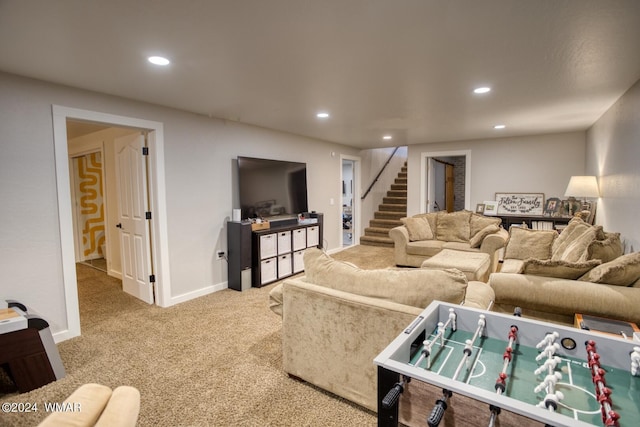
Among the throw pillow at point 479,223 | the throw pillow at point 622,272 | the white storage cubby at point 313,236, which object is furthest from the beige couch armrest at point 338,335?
the throw pillow at point 479,223

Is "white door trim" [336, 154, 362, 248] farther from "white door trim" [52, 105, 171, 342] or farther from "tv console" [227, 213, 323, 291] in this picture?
"white door trim" [52, 105, 171, 342]

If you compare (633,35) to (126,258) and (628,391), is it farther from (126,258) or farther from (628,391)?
(126,258)

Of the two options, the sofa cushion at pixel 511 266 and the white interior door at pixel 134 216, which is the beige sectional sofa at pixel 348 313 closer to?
the sofa cushion at pixel 511 266

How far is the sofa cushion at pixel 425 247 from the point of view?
5.07m

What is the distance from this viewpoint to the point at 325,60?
2320mm

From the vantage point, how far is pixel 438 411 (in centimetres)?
86

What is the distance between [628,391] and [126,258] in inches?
184

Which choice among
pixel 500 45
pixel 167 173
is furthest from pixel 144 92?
→ pixel 500 45

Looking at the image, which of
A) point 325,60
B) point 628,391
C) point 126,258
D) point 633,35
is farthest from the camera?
point 126,258

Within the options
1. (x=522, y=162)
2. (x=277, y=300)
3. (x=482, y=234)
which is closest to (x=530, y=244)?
(x=482, y=234)

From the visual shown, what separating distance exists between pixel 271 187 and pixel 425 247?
2.60m

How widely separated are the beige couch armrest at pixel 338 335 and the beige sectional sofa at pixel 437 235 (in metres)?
3.46

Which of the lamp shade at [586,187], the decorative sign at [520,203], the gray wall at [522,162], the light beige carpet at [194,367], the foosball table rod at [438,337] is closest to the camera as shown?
the foosball table rod at [438,337]

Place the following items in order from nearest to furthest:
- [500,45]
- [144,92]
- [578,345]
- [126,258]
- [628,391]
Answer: [628,391] → [578,345] → [500,45] → [144,92] → [126,258]
